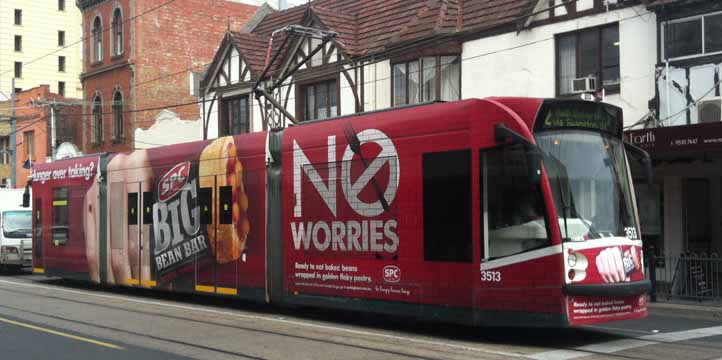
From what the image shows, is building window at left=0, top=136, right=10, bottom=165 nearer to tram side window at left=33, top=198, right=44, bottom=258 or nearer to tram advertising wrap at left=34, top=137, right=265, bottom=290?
tram side window at left=33, top=198, right=44, bottom=258

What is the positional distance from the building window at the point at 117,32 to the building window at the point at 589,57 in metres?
24.7

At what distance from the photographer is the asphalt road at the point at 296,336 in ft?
35.7

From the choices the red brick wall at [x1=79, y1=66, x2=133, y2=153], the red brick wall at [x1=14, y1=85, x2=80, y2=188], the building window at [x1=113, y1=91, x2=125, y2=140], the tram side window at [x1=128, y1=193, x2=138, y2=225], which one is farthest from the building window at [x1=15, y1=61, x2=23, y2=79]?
the tram side window at [x1=128, y1=193, x2=138, y2=225]

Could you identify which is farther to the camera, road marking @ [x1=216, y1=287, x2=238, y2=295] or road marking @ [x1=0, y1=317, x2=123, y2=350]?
road marking @ [x1=216, y1=287, x2=238, y2=295]

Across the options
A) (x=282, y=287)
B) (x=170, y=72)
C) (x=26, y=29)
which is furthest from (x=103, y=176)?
(x=26, y=29)

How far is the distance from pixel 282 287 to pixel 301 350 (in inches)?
148

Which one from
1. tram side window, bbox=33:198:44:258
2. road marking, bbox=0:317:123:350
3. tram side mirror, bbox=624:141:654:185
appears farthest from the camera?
tram side window, bbox=33:198:44:258

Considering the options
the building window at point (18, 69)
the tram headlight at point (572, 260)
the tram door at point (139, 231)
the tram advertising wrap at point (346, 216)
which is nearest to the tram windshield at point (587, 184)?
the tram headlight at point (572, 260)

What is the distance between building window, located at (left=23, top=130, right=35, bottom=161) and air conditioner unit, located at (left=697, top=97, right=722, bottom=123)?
40.1 m

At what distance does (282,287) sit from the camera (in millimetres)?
14906

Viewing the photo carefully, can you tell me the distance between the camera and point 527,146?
10.8 meters

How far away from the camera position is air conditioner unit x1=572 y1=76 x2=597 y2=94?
20047 mm

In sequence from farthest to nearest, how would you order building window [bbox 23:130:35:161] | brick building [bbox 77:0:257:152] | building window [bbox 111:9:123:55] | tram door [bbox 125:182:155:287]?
building window [bbox 23:130:35:161] < building window [bbox 111:9:123:55] < brick building [bbox 77:0:257:152] < tram door [bbox 125:182:155:287]

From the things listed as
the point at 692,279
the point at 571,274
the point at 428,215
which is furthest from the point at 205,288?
the point at 692,279
